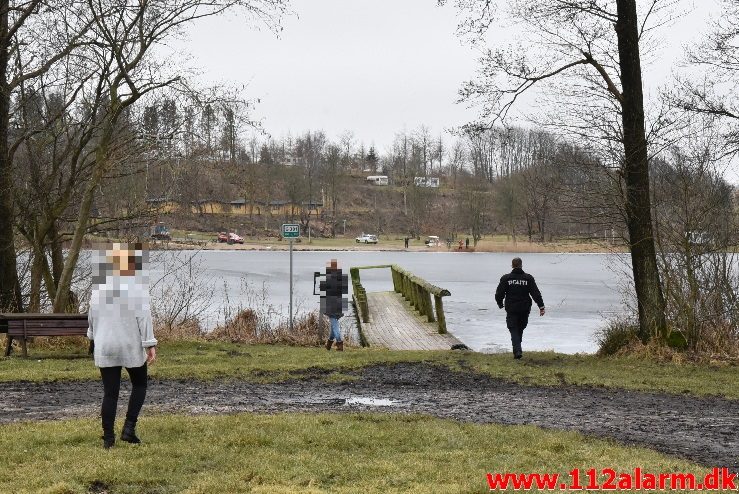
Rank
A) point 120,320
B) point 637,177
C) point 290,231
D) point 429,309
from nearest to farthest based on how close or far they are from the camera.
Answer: point 120,320
point 637,177
point 290,231
point 429,309

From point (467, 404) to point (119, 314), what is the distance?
4.67 metres

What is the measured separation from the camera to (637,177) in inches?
575

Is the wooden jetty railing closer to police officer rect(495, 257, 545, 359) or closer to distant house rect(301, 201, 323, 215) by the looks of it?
police officer rect(495, 257, 545, 359)

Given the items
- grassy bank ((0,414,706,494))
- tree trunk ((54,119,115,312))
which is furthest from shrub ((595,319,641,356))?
tree trunk ((54,119,115,312))

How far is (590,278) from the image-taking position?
4675 centimetres

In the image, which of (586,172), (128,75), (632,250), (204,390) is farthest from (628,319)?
(128,75)

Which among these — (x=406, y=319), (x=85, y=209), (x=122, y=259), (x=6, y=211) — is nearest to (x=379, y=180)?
(x=406, y=319)

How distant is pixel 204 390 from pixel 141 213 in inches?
296

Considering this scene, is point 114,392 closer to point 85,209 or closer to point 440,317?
point 85,209

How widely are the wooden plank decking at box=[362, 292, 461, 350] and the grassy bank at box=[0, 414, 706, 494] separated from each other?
1035 centimetres

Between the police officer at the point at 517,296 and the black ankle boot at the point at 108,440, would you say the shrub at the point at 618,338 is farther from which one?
the black ankle boot at the point at 108,440

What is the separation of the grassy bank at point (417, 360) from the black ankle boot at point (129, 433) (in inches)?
182

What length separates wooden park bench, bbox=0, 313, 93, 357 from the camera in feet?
44.0

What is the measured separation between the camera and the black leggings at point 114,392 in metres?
6.61
